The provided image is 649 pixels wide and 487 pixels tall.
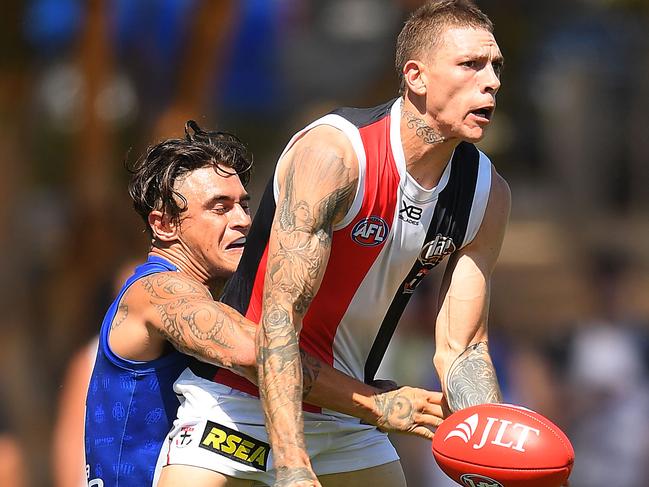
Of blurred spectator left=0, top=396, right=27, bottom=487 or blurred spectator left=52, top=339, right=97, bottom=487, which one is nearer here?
blurred spectator left=52, top=339, right=97, bottom=487

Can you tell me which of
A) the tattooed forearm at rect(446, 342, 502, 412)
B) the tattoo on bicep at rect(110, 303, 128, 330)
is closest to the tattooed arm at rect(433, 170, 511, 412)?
the tattooed forearm at rect(446, 342, 502, 412)

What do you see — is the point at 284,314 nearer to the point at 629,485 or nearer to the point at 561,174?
the point at 629,485

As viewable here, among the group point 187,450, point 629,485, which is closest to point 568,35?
point 629,485

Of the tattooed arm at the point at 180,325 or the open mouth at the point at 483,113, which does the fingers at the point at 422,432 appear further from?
the open mouth at the point at 483,113

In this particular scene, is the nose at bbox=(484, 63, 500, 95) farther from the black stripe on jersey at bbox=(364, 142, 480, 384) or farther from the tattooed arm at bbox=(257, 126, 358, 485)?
the tattooed arm at bbox=(257, 126, 358, 485)

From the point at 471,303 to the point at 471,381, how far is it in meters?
0.30

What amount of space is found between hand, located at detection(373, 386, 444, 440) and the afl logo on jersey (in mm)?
567

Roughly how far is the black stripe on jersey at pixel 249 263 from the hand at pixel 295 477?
671 millimetres

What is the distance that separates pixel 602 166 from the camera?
15.1m

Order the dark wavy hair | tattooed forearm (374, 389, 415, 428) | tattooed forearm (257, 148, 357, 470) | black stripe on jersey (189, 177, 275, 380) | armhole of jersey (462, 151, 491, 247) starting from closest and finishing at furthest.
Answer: tattooed forearm (257, 148, 357, 470) < black stripe on jersey (189, 177, 275, 380) < tattooed forearm (374, 389, 415, 428) < armhole of jersey (462, 151, 491, 247) < the dark wavy hair

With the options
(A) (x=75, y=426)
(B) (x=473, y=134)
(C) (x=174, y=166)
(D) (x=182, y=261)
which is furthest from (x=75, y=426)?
(B) (x=473, y=134)

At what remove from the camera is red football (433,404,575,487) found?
13.6 ft

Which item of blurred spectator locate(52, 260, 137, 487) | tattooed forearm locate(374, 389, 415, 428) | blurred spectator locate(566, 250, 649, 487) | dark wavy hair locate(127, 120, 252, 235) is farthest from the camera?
blurred spectator locate(566, 250, 649, 487)

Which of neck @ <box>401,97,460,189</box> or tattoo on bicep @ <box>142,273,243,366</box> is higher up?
neck @ <box>401,97,460,189</box>
